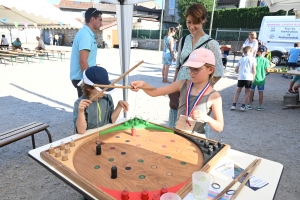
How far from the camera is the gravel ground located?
261cm

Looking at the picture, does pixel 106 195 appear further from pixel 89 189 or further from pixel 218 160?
pixel 218 160

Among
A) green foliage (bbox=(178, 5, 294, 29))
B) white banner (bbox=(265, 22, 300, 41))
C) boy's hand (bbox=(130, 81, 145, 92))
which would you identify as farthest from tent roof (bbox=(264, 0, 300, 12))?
green foliage (bbox=(178, 5, 294, 29))

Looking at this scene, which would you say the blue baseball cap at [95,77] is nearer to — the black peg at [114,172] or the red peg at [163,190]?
the black peg at [114,172]

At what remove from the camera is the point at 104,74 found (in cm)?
197

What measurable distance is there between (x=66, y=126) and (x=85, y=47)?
202 cm

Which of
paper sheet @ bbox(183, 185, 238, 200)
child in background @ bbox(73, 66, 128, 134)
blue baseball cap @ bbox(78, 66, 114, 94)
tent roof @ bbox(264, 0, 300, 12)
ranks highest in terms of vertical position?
tent roof @ bbox(264, 0, 300, 12)

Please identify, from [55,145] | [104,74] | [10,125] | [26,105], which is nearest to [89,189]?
[55,145]

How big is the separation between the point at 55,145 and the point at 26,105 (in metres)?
4.49

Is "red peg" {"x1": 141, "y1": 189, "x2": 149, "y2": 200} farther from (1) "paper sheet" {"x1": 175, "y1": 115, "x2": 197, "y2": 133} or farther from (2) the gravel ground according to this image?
(2) the gravel ground

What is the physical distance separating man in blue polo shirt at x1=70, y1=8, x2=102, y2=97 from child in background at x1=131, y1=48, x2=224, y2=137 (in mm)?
1215

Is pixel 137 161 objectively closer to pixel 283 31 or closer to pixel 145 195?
pixel 145 195

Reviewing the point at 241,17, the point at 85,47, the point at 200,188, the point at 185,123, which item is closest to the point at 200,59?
the point at 185,123

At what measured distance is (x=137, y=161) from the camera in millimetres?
1456

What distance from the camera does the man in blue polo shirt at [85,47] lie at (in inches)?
111
